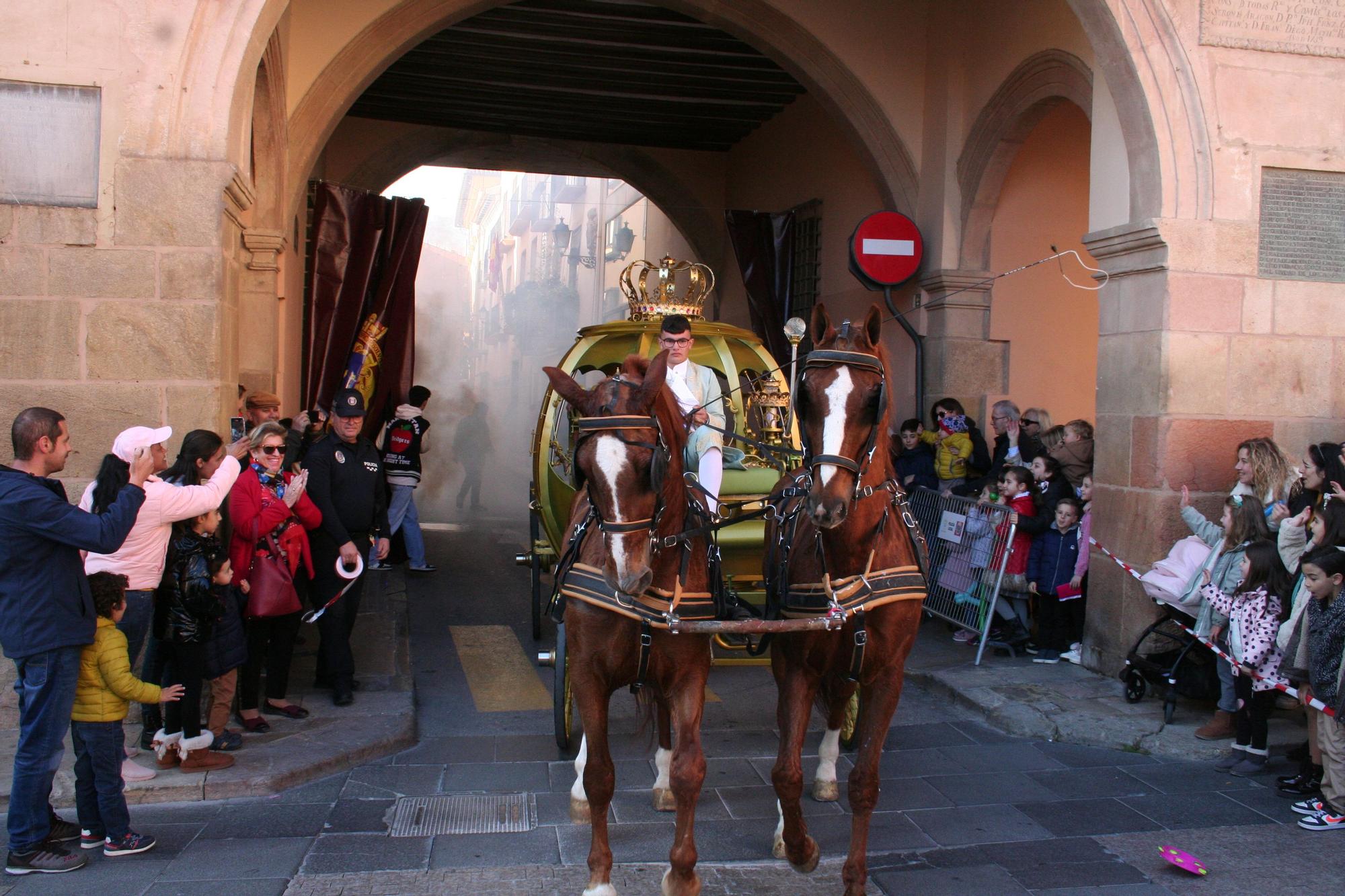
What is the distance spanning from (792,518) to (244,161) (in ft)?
12.0

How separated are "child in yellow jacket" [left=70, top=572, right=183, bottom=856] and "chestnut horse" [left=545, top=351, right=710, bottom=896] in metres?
1.68

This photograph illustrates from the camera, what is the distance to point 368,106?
13656mm

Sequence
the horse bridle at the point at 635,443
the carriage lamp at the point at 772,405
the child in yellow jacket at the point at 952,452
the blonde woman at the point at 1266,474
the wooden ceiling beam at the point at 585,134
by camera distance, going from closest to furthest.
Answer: the horse bridle at the point at 635,443 → the blonde woman at the point at 1266,474 → the carriage lamp at the point at 772,405 → the child in yellow jacket at the point at 952,452 → the wooden ceiling beam at the point at 585,134

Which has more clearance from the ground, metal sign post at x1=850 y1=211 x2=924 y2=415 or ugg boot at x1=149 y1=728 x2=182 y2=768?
metal sign post at x1=850 y1=211 x2=924 y2=415

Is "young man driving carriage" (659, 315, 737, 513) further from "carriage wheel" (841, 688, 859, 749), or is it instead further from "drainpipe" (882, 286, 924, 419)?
"drainpipe" (882, 286, 924, 419)

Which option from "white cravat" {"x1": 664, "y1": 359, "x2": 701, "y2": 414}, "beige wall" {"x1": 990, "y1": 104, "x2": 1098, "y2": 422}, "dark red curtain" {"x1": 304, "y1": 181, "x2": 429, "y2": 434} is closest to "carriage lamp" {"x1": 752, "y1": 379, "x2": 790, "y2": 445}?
"white cravat" {"x1": 664, "y1": 359, "x2": 701, "y2": 414}

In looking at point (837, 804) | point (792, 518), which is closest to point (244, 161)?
point (792, 518)

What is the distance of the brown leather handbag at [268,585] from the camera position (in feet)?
16.9

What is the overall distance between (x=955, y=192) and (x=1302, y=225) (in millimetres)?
3345

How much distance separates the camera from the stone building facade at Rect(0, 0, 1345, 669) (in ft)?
17.0

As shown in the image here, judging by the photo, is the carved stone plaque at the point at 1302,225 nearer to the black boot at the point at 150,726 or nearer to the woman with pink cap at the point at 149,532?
the woman with pink cap at the point at 149,532

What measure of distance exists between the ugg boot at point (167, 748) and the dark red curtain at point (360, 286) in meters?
4.17

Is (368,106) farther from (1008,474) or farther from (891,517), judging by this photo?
(891,517)

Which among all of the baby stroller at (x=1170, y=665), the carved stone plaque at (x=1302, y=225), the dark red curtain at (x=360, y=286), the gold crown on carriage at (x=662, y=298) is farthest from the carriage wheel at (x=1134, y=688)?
the dark red curtain at (x=360, y=286)
